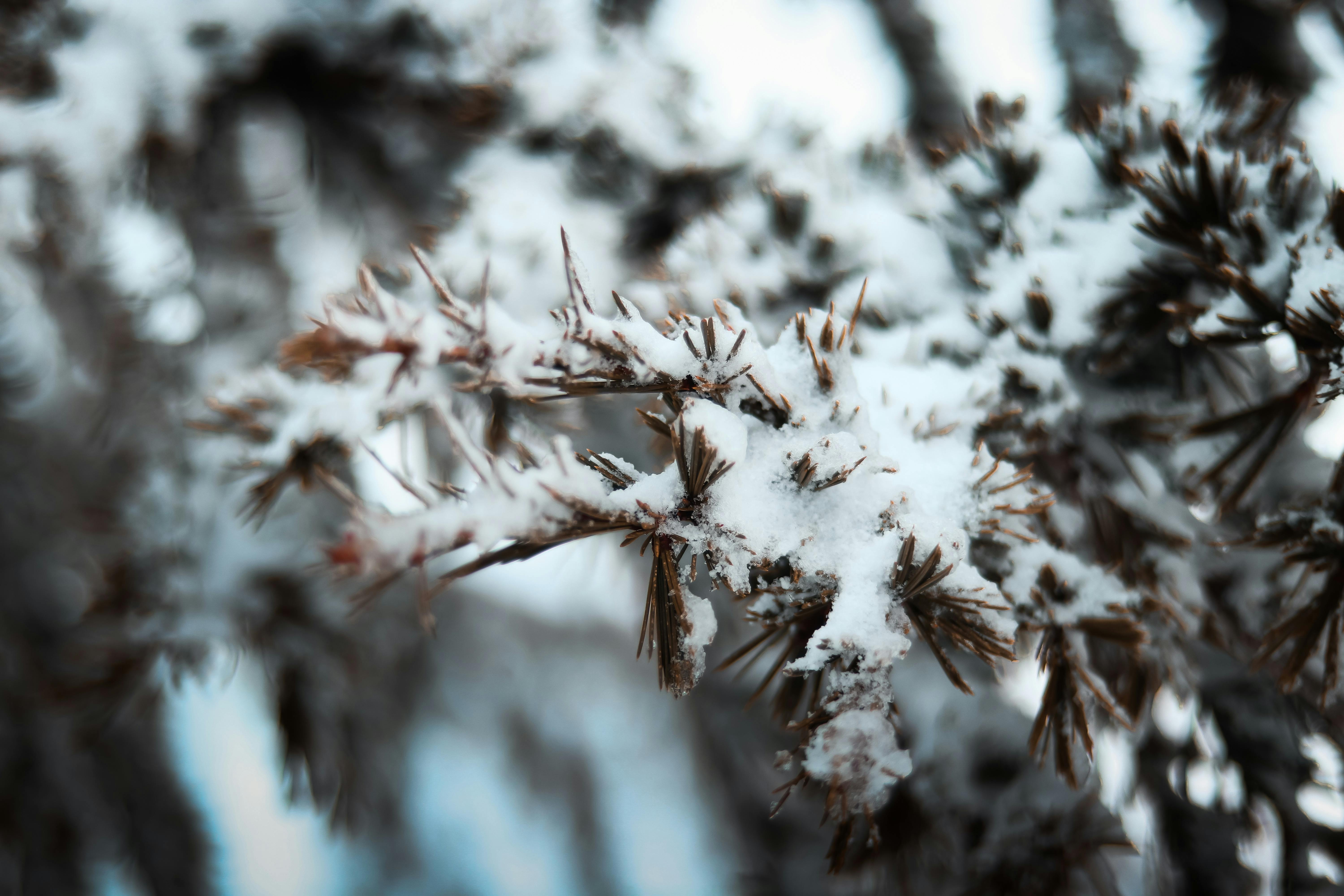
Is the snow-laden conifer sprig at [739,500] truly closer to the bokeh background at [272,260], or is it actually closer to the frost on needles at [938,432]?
the frost on needles at [938,432]

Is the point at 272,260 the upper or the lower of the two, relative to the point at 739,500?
lower

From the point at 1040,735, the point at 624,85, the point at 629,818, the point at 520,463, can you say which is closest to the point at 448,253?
the point at 624,85

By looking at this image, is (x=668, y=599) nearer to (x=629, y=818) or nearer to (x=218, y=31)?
(x=218, y=31)

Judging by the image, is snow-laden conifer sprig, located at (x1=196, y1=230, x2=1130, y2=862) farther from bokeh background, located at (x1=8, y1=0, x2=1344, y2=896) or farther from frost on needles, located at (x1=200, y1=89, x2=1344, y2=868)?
bokeh background, located at (x1=8, y1=0, x2=1344, y2=896)

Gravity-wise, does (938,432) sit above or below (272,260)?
above

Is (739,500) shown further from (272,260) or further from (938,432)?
(272,260)

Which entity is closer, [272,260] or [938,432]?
[938,432]

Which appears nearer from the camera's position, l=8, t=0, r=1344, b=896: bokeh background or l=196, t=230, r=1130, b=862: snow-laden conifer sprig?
l=196, t=230, r=1130, b=862: snow-laden conifer sprig

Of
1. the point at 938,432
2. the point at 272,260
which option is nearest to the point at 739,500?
the point at 938,432

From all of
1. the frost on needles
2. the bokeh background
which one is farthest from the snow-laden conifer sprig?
the bokeh background
